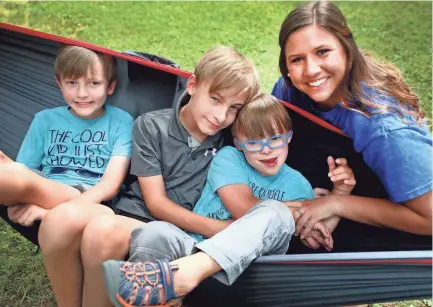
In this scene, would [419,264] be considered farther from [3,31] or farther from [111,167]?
[3,31]

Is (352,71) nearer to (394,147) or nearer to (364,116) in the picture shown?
(364,116)

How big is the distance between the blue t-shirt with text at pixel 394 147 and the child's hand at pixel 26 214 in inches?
38.4

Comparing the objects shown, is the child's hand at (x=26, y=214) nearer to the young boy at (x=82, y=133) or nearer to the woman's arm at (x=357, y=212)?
the young boy at (x=82, y=133)

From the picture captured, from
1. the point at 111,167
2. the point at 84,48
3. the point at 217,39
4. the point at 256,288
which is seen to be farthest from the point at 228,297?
the point at 217,39

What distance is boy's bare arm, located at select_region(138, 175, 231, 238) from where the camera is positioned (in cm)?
180

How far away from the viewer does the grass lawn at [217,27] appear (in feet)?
15.3

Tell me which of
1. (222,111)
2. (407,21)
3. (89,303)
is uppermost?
(407,21)

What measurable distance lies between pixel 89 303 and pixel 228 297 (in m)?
0.40

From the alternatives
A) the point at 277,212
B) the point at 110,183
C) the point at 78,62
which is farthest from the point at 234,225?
the point at 78,62

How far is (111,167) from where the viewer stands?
200 cm

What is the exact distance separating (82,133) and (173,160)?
16.1 inches

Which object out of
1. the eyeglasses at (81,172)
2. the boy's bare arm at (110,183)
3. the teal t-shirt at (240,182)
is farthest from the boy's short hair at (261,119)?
the eyeglasses at (81,172)

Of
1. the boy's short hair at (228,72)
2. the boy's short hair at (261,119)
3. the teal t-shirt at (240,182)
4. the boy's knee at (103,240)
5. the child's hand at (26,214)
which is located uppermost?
the boy's short hair at (228,72)

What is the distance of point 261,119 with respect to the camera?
5.94ft
